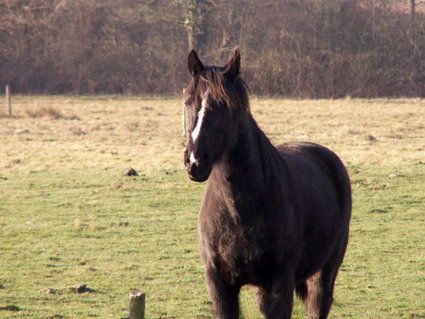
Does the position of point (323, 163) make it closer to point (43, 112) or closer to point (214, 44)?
point (43, 112)

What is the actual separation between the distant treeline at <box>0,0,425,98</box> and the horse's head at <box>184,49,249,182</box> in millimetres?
30200

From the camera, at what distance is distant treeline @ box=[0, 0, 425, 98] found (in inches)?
1315

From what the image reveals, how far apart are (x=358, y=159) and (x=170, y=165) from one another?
5002mm

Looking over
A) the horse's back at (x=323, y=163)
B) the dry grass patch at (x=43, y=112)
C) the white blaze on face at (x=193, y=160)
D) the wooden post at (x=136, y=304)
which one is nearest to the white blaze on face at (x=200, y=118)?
the white blaze on face at (x=193, y=160)

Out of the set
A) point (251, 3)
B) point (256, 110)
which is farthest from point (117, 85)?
point (256, 110)

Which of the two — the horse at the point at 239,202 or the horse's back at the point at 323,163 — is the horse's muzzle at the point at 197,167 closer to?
the horse at the point at 239,202

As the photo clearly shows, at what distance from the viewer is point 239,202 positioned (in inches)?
128

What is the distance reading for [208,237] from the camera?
11.1 ft

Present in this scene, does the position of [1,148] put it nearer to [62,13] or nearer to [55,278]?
[55,278]

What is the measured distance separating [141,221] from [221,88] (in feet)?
21.5

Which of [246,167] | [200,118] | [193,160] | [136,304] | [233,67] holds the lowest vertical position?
[136,304]

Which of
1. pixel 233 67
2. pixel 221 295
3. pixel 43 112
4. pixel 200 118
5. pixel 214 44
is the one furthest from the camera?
pixel 214 44

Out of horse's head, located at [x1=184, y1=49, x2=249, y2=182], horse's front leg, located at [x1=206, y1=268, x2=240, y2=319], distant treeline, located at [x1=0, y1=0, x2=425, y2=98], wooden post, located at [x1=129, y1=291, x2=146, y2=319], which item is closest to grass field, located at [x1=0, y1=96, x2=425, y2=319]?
horse's front leg, located at [x1=206, y1=268, x2=240, y2=319]

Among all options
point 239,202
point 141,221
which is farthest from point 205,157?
point 141,221
